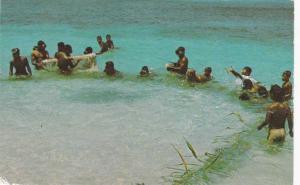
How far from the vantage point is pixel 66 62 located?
176 inches

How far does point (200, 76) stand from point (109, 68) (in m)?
0.82

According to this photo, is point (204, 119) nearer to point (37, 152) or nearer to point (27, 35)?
point (37, 152)

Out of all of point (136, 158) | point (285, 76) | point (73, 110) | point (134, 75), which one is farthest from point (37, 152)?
point (285, 76)

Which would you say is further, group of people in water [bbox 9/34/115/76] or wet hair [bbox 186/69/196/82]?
group of people in water [bbox 9/34/115/76]

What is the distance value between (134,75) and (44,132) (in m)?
0.87

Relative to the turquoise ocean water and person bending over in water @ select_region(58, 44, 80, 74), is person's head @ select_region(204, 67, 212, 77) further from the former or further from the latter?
person bending over in water @ select_region(58, 44, 80, 74)

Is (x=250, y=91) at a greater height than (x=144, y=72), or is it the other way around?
(x=144, y=72)

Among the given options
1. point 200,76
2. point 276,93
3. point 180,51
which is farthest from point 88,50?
point 276,93

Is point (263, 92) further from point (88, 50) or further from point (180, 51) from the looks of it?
point (88, 50)

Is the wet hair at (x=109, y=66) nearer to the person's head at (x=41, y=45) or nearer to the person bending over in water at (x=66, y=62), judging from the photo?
the person bending over in water at (x=66, y=62)

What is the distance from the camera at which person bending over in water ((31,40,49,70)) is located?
4.34 metres

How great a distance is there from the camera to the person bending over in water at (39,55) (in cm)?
434

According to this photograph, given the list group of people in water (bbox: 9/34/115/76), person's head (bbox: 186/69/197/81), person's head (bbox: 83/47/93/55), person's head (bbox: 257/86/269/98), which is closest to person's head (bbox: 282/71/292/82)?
person's head (bbox: 257/86/269/98)

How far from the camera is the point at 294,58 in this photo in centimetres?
323
